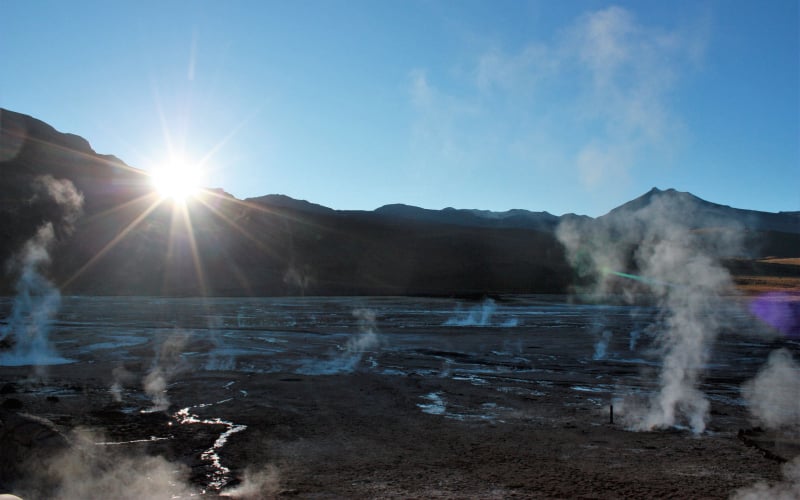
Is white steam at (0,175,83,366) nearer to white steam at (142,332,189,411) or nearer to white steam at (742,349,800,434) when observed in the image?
white steam at (142,332,189,411)

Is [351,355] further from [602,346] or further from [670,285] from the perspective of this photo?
[670,285]

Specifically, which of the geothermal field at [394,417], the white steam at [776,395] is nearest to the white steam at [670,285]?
the geothermal field at [394,417]

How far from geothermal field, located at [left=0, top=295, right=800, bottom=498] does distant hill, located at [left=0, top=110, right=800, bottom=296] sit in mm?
41873

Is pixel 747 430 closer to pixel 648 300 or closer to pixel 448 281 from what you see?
pixel 648 300

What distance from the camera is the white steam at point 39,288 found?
1917 cm

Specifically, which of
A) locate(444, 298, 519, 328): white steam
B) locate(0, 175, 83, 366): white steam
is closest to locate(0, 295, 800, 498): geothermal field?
locate(0, 175, 83, 366): white steam

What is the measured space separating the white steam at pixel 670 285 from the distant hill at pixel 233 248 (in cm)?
551

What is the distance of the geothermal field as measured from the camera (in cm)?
716

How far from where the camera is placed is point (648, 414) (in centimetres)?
1109

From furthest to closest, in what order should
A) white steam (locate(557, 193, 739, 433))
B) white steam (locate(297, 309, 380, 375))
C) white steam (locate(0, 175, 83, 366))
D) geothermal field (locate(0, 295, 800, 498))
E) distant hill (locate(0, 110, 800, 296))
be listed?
distant hill (locate(0, 110, 800, 296))
white steam (locate(0, 175, 83, 366))
white steam (locate(297, 309, 380, 375))
white steam (locate(557, 193, 739, 433))
geothermal field (locate(0, 295, 800, 498))

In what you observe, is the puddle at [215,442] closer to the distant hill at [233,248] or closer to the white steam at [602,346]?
the white steam at [602,346]

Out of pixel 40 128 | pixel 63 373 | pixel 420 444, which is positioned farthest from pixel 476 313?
pixel 40 128

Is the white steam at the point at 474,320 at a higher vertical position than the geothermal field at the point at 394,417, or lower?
lower

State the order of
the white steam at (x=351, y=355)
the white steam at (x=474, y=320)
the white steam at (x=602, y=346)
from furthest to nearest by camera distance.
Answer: the white steam at (x=474, y=320)
the white steam at (x=602, y=346)
the white steam at (x=351, y=355)
